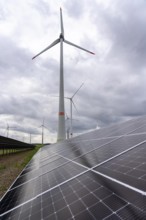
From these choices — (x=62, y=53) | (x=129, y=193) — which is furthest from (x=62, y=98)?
(x=129, y=193)

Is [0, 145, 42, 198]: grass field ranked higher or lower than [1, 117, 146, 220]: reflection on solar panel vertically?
lower

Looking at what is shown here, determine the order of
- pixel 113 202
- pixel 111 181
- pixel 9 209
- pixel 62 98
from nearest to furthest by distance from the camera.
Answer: pixel 113 202, pixel 111 181, pixel 9 209, pixel 62 98

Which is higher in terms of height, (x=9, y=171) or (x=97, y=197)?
(x=97, y=197)

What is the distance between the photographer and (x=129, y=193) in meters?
4.28

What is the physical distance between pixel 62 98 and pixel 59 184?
129ft

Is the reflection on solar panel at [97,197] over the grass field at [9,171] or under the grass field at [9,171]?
over

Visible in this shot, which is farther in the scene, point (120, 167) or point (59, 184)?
point (59, 184)

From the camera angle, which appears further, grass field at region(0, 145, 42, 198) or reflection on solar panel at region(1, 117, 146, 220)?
grass field at region(0, 145, 42, 198)

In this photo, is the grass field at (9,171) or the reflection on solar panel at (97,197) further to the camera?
the grass field at (9,171)

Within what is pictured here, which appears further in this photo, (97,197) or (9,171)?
(9,171)

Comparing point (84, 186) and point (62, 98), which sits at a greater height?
point (62, 98)

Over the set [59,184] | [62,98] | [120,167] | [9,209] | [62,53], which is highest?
[62,53]

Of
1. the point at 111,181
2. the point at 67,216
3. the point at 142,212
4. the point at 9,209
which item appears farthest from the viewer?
the point at 9,209

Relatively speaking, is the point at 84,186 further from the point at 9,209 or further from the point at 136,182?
the point at 9,209
